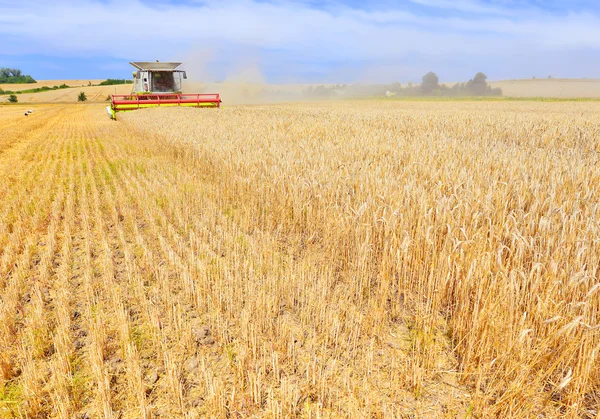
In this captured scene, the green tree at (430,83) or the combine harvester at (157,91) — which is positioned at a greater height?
the green tree at (430,83)

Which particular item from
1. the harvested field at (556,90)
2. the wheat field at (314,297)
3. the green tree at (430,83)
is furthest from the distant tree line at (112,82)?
the wheat field at (314,297)

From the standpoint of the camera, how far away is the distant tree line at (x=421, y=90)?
72250mm

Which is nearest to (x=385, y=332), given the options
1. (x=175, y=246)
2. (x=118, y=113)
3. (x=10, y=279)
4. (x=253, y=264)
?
(x=253, y=264)

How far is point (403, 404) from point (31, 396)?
84.3 inches

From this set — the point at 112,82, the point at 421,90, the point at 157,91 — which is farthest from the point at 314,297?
the point at 112,82

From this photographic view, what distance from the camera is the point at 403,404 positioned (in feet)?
7.08

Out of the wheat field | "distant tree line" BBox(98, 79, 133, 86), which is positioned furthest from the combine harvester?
"distant tree line" BBox(98, 79, 133, 86)

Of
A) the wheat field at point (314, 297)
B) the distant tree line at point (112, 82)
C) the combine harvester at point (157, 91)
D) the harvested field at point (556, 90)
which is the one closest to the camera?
the wheat field at point (314, 297)

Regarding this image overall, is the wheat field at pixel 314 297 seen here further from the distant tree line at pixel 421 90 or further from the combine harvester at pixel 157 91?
the distant tree line at pixel 421 90

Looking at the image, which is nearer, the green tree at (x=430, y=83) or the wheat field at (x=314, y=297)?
the wheat field at (x=314, y=297)

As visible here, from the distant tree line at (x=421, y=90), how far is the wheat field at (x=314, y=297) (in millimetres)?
72640

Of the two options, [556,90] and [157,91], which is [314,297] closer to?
[157,91]

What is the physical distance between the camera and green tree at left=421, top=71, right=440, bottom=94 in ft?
250

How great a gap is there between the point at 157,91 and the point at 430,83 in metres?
68.3
